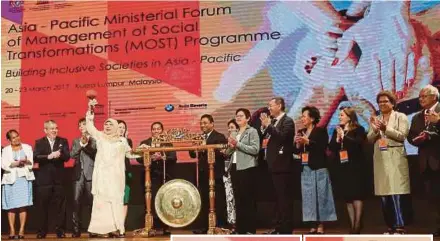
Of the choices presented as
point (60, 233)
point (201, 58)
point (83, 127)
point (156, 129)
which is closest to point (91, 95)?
point (83, 127)

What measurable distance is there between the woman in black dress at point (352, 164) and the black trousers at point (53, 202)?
279 centimetres

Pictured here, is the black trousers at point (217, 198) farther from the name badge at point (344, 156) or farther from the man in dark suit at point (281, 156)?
the name badge at point (344, 156)

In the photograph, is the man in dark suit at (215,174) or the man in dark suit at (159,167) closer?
the man in dark suit at (215,174)

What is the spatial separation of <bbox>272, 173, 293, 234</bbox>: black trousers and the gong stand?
547 millimetres

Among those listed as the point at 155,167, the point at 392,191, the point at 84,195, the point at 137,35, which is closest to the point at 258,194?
the point at 155,167

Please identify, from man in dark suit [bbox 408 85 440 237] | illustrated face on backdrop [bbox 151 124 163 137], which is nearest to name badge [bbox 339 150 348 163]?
man in dark suit [bbox 408 85 440 237]

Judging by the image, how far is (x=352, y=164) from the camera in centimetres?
485

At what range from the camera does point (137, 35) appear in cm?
620

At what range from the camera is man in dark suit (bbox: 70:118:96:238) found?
5590 mm

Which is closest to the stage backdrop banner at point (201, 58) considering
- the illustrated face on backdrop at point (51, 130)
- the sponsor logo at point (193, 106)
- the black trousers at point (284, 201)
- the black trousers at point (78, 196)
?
the sponsor logo at point (193, 106)

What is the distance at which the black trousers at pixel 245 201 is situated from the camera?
4922mm

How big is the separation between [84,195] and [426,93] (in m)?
3.42

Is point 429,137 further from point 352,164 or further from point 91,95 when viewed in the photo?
point 91,95

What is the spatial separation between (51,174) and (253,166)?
213 cm
